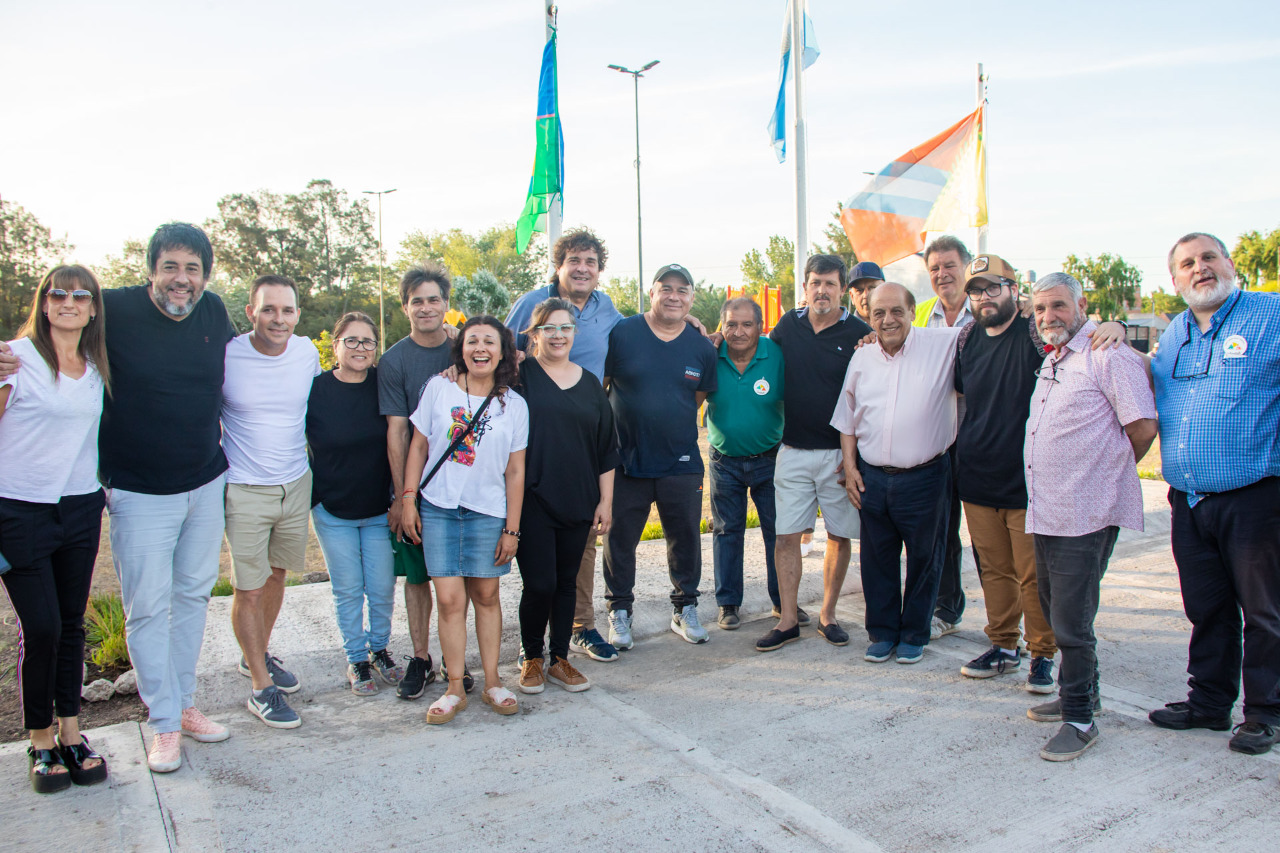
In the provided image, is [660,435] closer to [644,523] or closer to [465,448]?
[644,523]

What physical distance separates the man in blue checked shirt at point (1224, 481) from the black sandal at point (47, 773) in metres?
4.50

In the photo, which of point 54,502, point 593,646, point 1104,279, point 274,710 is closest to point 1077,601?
point 593,646

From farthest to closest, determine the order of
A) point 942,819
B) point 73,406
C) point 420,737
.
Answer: point 420,737 → point 73,406 → point 942,819

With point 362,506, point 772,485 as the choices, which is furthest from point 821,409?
point 362,506

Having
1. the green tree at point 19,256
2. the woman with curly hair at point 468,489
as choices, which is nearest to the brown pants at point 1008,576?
the woman with curly hair at point 468,489

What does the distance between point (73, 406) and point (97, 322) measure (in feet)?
1.19

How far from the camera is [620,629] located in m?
4.88

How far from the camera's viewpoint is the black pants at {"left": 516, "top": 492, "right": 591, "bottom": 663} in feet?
13.6

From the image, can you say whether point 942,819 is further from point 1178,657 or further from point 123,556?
point 123,556

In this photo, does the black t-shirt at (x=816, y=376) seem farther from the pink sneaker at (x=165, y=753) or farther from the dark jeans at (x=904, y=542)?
the pink sneaker at (x=165, y=753)

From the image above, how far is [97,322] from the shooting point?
3.32 metres

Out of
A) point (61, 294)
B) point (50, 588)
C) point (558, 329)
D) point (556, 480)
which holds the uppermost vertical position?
point (61, 294)

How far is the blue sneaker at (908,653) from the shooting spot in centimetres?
451

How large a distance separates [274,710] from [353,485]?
1.09 metres
